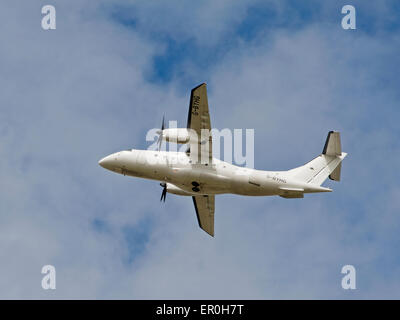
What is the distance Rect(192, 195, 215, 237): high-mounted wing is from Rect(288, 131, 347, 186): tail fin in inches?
288

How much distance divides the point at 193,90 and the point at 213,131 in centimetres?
304

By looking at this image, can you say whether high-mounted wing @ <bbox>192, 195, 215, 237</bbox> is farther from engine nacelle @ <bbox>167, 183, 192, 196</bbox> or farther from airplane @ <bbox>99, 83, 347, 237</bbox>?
airplane @ <bbox>99, 83, 347, 237</bbox>

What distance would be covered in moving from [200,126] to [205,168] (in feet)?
8.84

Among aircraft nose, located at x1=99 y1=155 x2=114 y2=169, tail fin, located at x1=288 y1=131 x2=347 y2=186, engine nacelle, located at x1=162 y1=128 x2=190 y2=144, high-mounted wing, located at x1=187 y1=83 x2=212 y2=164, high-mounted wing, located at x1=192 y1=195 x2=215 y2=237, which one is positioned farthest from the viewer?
high-mounted wing, located at x1=192 y1=195 x2=215 y2=237

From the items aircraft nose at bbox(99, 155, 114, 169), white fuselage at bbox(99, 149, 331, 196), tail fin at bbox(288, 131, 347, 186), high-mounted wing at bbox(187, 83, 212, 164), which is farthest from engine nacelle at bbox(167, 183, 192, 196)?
tail fin at bbox(288, 131, 347, 186)

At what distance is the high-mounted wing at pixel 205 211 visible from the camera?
139 ft

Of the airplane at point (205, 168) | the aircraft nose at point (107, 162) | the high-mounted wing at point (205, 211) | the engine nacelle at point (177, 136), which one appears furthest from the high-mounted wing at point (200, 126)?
the high-mounted wing at point (205, 211)

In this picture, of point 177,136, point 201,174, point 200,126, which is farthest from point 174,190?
point 200,126

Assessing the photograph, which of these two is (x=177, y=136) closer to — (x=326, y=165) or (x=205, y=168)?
(x=205, y=168)

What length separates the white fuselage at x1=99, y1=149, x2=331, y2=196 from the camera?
3650 centimetres

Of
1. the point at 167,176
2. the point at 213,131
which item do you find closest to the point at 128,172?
the point at 167,176

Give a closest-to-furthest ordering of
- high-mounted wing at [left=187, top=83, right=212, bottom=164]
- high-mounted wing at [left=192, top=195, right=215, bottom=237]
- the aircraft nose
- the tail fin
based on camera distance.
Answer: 1. high-mounted wing at [left=187, top=83, right=212, bottom=164]
2. the tail fin
3. the aircraft nose
4. high-mounted wing at [left=192, top=195, right=215, bottom=237]

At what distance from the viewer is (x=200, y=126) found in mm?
36625

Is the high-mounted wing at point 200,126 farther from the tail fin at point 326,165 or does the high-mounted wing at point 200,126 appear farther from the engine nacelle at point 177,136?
the tail fin at point 326,165
